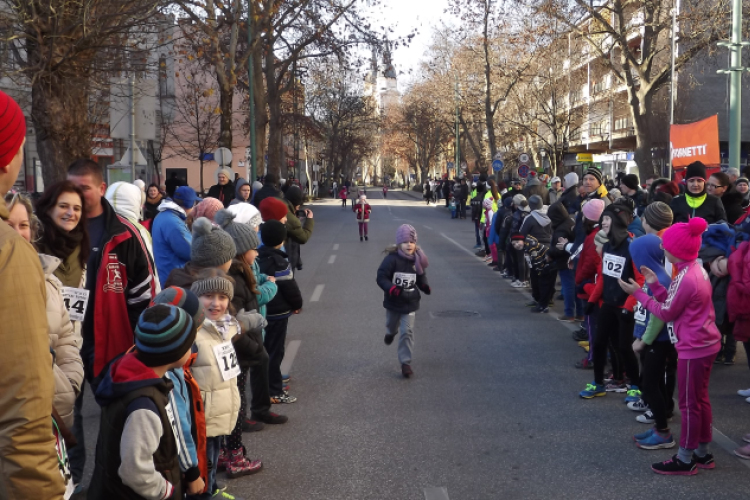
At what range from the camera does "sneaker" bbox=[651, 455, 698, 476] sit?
5129 mm

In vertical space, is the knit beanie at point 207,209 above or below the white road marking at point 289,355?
above

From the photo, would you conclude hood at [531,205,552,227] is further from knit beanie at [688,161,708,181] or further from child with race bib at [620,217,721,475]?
child with race bib at [620,217,721,475]

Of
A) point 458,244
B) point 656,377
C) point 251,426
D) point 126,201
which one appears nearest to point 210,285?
point 126,201

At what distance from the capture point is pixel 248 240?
5.69 meters

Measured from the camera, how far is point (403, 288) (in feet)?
25.8

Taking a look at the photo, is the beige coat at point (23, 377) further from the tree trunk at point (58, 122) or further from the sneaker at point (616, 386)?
the tree trunk at point (58, 122)

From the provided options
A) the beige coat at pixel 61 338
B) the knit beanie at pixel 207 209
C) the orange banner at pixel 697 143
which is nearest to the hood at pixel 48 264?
the beige coat at pixel 61 338

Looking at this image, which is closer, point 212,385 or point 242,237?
point 212,385

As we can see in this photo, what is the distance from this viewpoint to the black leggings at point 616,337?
660 centimetres

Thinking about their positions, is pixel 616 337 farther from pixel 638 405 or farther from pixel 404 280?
pixel 404 280

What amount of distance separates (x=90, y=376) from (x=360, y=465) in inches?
73.9

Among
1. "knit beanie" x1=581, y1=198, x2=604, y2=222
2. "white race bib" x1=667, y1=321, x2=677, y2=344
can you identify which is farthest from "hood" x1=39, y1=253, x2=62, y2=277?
"knit beanie" x1=581, y1=198, x2=604, y2=222

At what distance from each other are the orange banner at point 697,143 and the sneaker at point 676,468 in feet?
29.6

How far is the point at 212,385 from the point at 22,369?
2512mm
